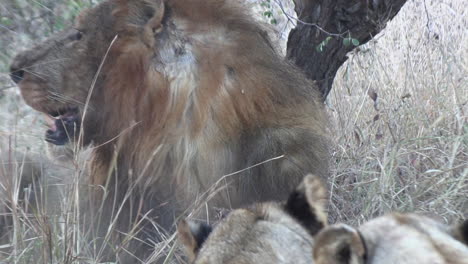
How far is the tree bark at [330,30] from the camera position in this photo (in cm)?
507

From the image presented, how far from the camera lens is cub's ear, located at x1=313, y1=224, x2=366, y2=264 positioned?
5.77 feet

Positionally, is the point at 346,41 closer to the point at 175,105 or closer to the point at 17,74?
the point at 175,105

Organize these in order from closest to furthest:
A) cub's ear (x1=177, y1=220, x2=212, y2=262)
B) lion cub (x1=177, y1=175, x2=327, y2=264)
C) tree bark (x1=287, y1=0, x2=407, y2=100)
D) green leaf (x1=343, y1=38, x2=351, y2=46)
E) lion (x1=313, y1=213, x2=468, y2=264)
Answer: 1. lion (x1=313, y1=213, x2=468, y2=264)
2. lion cub (x1=177, y1=175, x2=327, y2=264)
3. cub's ear (x1=177, y1=220, x2=212, y2=262)
4. green leaf (x1=343, y1=38, x2=351, y2=46)
5. tree bark (x1=287, y1=0, x2=407, y2=100)

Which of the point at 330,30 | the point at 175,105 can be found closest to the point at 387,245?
the point at 175,105

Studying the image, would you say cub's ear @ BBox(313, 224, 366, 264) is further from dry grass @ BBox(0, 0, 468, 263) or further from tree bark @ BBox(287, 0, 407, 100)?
tree bark @ BBox(287, 0, 407, 100)

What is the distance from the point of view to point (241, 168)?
12.8 feet

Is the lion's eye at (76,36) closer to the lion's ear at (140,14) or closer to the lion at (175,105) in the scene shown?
the lion at (175,105)

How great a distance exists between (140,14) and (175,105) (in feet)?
1.55

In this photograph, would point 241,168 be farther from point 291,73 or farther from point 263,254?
point 263,254

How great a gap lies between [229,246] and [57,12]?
440 centimetres

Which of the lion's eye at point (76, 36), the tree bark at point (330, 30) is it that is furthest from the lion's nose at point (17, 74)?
the tree bark at point (330, 30)

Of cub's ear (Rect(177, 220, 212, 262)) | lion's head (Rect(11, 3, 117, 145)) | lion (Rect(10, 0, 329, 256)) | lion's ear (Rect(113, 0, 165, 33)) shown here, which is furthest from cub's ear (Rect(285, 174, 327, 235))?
lion's head (Rect(11, 3, 117, 145))

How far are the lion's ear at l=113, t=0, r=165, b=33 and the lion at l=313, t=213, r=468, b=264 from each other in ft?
7.70

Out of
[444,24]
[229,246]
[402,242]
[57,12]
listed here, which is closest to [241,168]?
[229,246]
